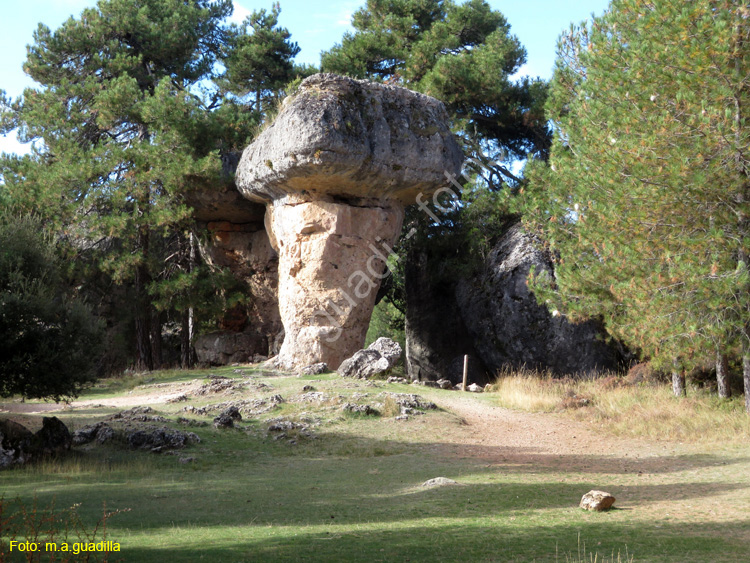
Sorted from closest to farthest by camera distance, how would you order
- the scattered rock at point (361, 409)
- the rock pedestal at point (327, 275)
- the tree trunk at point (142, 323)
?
1. the scattered rock at point (361, 409)
2. the rock pedestal at point (327, 275)
3. the tree trunk at point (142, 323)

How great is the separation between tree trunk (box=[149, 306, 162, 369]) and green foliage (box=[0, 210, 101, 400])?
12.1 m

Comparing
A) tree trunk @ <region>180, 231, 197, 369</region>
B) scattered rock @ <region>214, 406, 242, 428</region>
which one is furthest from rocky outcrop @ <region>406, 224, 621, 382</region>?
scattered rock @ <region>214, 406, 242, 428</region>

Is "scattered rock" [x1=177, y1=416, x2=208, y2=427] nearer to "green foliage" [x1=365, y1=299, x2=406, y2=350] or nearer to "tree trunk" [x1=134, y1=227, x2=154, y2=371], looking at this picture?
"tree trunk" [x1=134, y1=227, x2=154, y2=371]

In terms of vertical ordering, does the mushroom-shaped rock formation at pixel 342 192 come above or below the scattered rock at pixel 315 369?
above

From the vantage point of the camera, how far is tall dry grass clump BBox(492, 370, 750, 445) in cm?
1098

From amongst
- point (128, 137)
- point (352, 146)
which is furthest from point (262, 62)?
point (352, 146)

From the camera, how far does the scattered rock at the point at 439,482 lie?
25.7 ft

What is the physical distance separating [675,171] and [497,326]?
9.71 metres

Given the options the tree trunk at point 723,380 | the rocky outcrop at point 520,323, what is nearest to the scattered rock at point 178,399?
the rocky outcrop at point 520,323

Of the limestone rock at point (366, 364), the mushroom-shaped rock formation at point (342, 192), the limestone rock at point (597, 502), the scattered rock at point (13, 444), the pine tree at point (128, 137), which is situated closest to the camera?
the limestone rock at point (597, 502)

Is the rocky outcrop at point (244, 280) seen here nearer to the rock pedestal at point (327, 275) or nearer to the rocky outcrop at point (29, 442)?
the rock pedestal at point (327, 275)

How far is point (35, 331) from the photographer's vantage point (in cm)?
1011

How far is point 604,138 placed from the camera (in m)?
12.3

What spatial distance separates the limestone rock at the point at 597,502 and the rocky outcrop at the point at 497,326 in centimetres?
988
